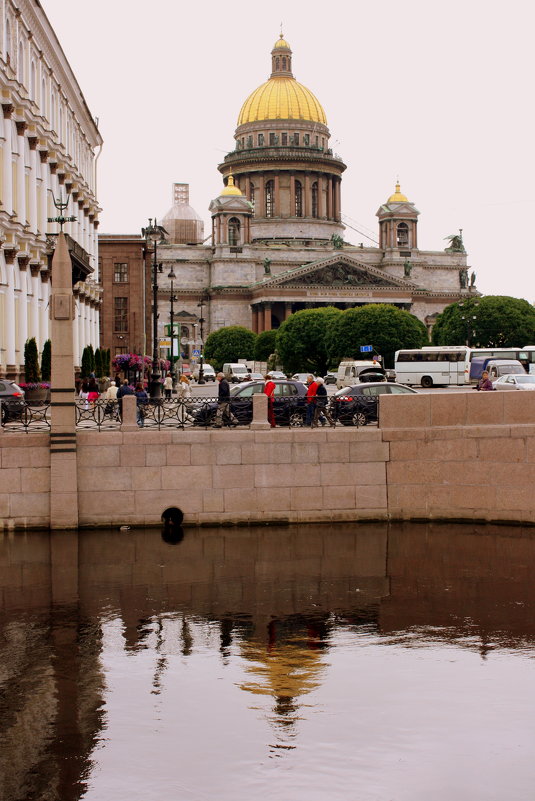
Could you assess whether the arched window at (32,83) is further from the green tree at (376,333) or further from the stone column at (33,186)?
the green tree at (376,333)

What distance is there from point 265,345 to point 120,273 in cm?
3157

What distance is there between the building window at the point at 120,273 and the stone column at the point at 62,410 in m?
65.4

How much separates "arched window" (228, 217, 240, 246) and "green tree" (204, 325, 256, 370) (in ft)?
78.3

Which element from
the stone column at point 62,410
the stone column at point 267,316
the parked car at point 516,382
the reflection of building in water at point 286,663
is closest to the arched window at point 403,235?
the stone column at point 267,316

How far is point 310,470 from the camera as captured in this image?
72.8 ft

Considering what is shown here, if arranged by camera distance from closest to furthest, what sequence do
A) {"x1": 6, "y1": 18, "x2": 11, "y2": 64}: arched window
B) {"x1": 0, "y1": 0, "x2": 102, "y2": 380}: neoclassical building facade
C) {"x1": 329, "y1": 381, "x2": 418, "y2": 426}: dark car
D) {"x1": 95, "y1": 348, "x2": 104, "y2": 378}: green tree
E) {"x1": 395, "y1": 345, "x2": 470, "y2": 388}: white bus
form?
1. {"x1": 329, "y1": 381, "x2": 418, "y2": 426}: dark car
2. {"x1": 0, "y1": 0, "x2": 102, "y2": 380}: neoclassical building facade
3. {"x1": 6, "y1": 18, "x2": 11, "y2": 64}: arched window
4. {"x1": 95, "y1": 348, "x2": 104, "y2": 378}: green tree
5. {"x1": 395, "y1": 345, "x2": 470, "y2": 388}: white bus

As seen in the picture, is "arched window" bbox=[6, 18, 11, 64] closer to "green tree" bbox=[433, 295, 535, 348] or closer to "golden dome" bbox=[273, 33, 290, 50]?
"green tree" bbox=[433, 295, 535, 348]

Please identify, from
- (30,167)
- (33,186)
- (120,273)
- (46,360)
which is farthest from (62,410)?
(120,273)

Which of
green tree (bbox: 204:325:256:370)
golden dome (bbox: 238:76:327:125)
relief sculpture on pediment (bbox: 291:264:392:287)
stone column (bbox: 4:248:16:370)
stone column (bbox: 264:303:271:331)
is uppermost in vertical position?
golden dome (bbox: 238:76:327:125)

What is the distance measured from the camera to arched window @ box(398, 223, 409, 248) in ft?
477

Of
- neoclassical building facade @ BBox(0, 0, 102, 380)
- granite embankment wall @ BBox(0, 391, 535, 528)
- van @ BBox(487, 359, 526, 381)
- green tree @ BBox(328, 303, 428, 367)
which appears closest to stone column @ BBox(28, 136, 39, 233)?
neoclassical building facade @ BBox(0, 0, 102, 380)

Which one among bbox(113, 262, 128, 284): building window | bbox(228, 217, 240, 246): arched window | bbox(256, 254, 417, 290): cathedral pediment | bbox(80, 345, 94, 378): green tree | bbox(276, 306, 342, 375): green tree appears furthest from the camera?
bbox(228, 217, 240, 246): arched window

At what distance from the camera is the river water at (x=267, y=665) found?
10.6 m

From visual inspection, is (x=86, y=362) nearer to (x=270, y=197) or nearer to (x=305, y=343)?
(x=305, y=343)
